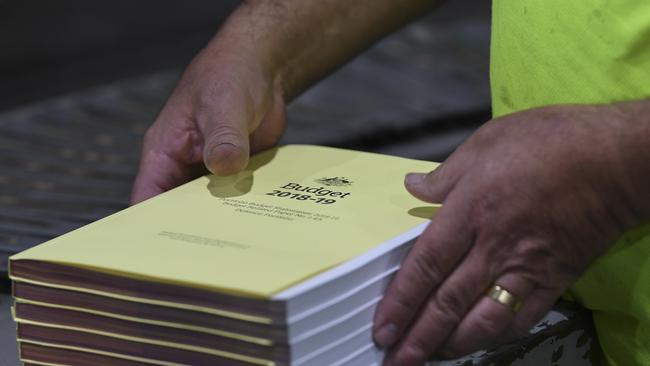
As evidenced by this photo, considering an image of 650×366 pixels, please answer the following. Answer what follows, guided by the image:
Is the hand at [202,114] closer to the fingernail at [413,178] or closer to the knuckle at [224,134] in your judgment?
the knuckle at [224,134]

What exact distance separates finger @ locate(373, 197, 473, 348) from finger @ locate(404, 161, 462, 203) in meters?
0.03

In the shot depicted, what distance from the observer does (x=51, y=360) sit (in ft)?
2.59

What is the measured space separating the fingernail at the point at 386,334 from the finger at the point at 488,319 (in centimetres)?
5

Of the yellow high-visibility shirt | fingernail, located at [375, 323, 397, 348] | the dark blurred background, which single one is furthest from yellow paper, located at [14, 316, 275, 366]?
the dark blurred background

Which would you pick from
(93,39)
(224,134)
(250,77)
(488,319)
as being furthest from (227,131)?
(93,39)

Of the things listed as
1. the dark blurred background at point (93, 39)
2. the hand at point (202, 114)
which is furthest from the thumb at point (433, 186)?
the dark blurred background at point (93, 39)

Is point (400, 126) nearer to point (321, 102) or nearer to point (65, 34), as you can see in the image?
point (321, 102)

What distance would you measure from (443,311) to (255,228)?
14cm

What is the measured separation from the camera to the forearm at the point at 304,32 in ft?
3.76

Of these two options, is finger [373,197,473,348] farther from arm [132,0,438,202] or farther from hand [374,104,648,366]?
arm [132,0,438,202]

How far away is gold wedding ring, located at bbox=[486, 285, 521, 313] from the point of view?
78 centimetres

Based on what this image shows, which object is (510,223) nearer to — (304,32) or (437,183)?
(437,183)

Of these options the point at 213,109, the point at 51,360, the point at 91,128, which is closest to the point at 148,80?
the point at 91,128

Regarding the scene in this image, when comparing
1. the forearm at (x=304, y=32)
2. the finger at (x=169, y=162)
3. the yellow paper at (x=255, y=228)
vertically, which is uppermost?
the forearm at (x=304, y=32)
